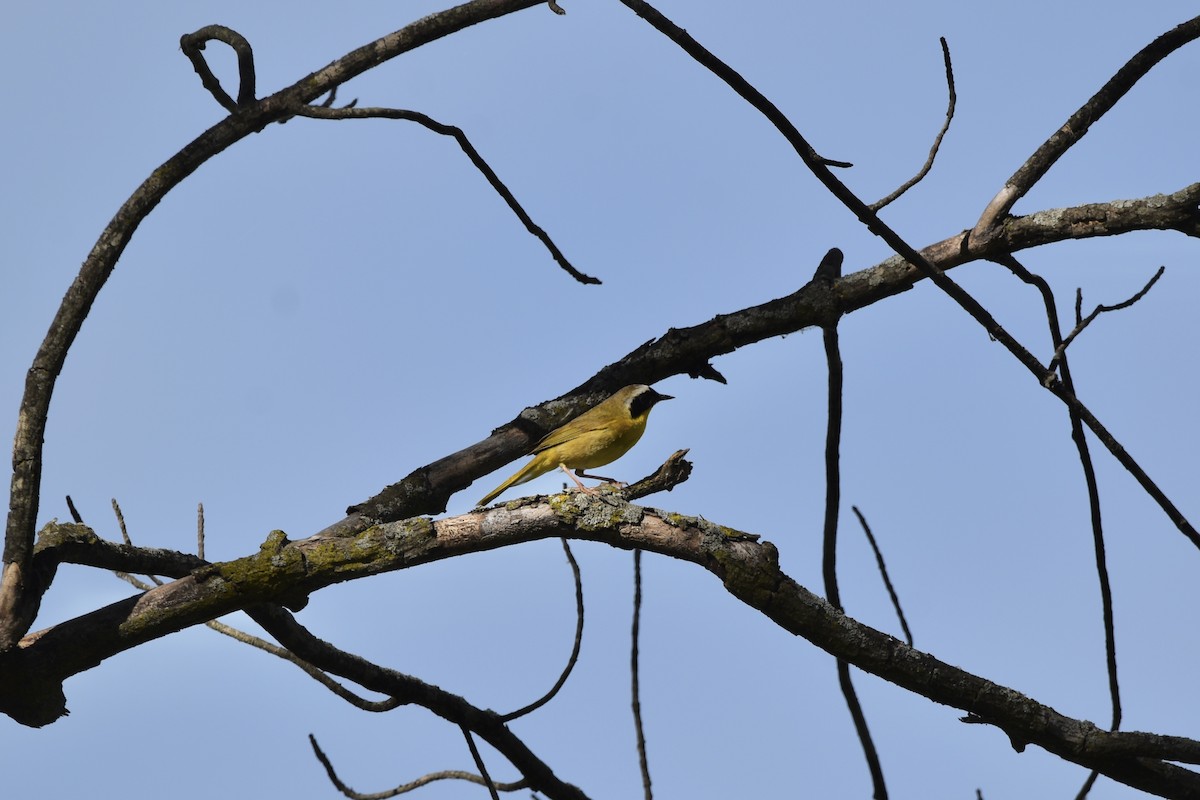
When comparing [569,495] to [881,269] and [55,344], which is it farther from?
[881,269]

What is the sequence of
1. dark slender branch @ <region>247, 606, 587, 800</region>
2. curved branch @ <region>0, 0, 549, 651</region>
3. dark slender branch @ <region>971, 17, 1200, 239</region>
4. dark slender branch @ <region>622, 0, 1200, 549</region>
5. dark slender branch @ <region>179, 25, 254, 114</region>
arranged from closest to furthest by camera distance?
dark slender branch @ <region>622, 0, 1200, 549</region> < curved branch @ <region>0, 0, 549, 651</region> < dark slender branch @ <region>179, 25, 254, 114</region> < dark slender branch @ <region>247, 606, 587, 800</region> < dark slender branch @ <region>971, 17, 1200, 239</region>

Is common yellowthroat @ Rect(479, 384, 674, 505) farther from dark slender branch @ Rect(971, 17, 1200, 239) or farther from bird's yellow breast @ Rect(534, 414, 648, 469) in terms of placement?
dark slender branch @ Rect(971, 17, 1200, 239)

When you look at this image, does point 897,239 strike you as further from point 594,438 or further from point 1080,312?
point 594,438

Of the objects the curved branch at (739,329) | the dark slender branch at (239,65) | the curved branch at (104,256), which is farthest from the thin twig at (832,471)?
the dark slender branch at (239,65)

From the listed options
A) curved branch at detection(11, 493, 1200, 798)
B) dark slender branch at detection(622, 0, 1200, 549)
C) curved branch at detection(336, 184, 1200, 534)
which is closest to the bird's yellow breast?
curved branch at detection(336, 184, 1200, 534)

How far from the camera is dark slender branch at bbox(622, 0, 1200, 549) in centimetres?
362

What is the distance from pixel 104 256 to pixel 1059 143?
4.44m

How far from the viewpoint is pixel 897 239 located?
12.7 ft

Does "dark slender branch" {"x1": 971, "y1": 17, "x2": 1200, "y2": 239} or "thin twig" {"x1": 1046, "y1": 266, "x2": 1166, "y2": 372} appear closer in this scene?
"thin twig" {"x1": 1046, "y1": 266, "x2": 1166, "y2": 372}

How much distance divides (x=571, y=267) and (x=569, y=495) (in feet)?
5.80

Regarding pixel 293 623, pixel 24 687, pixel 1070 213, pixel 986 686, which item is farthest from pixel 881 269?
pixel 24 687

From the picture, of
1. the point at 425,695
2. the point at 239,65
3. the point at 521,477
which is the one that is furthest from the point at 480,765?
the point at 239,65

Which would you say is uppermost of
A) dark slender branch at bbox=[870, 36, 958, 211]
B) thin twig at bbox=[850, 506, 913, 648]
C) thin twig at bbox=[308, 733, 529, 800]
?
dark slender branch at bbox=[870, 36, 958, 211]

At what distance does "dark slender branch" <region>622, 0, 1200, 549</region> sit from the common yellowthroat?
2425 mm
